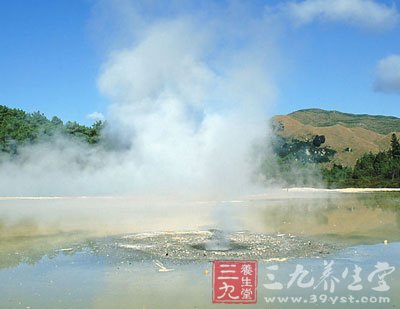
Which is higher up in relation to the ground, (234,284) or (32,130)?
(32,130)

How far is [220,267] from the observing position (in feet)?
45.4

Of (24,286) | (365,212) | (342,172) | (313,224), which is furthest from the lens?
(342,172)

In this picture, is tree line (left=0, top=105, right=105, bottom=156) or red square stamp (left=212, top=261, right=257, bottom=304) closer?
red square stamp (left=212, top=261, right=257, bottom=304)

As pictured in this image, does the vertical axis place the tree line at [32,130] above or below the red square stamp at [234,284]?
above

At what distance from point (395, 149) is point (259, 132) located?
8159 cm

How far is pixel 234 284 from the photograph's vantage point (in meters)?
13.0

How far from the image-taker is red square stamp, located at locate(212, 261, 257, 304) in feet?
39.9

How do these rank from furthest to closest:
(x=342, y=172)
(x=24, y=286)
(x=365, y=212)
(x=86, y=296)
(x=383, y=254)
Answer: (x=342, y=172) < (x=365, y=212) < (x=383, y=254) < (x=24, y=286) < (x=86, y=296)

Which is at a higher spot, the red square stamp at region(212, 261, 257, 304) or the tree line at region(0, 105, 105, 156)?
the tree line at region(0, 105, 105, 156)

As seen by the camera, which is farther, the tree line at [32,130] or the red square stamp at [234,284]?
the tree line at [32,130]

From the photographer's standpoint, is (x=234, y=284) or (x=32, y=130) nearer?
(x=234, y=284)

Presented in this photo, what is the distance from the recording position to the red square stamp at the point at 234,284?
12.2m

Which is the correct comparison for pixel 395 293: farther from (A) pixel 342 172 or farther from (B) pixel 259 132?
(A) pixel 342 172

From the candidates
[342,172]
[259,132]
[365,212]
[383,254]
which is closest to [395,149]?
[342,172]
